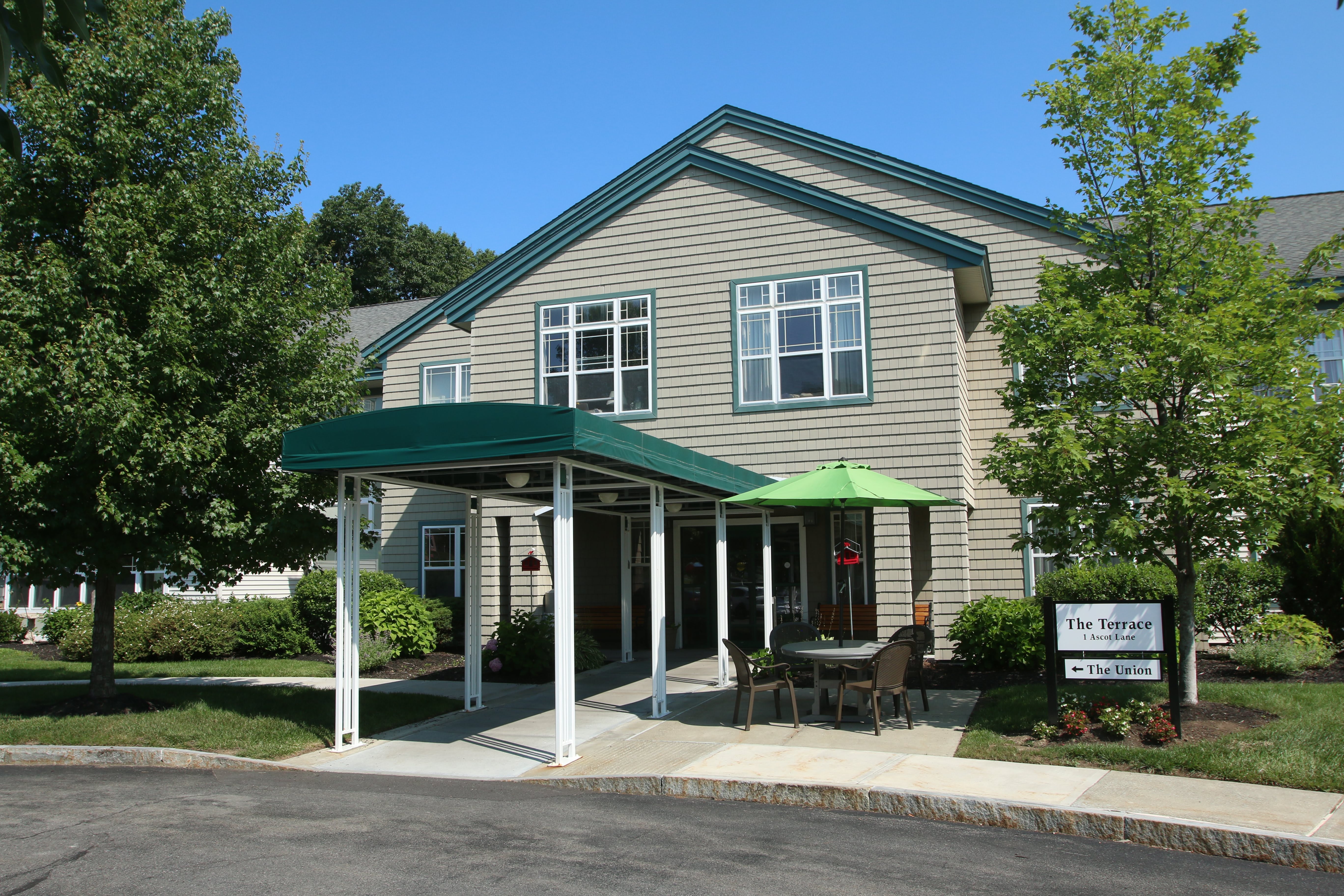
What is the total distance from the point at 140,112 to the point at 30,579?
574 centimetres

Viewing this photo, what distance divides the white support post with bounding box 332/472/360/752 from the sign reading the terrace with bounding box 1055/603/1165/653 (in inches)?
278

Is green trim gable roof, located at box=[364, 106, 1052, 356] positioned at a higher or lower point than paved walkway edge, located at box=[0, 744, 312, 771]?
higher

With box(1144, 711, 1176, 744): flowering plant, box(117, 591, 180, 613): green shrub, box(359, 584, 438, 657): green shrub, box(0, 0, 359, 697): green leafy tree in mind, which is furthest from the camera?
box(117, 591, 180, 613): green shrub

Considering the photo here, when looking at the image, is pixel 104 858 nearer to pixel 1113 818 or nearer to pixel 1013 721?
pixel 1113 818

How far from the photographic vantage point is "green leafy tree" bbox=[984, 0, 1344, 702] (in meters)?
9.16

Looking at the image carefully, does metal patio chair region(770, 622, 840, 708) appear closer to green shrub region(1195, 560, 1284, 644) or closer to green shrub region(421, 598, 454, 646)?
green shrub region(1195, 560, 1284, 644)

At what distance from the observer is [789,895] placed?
17.8ft

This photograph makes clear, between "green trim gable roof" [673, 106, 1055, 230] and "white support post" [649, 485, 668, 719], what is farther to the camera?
"green trim gable roof" [673, 106, 1055, 230]

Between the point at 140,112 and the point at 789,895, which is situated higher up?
the point at 140,112

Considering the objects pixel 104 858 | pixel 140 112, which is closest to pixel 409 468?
pixel 104 858

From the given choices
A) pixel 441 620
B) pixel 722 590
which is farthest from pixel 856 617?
pixel 441 620

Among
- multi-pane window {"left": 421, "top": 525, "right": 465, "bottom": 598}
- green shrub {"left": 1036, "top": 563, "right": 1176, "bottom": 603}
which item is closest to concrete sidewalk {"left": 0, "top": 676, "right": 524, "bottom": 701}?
multi-pane window {"left": 421, "top": 525, "right": 465, "bottom": 598}

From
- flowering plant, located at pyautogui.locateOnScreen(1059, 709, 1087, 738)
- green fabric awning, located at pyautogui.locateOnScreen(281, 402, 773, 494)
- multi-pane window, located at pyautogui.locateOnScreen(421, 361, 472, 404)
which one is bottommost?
flowering plant, located at pyautogui.locateOnScreen(1059, 709, 1087, 738)

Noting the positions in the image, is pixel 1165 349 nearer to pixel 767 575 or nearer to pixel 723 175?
pixel 767 575
